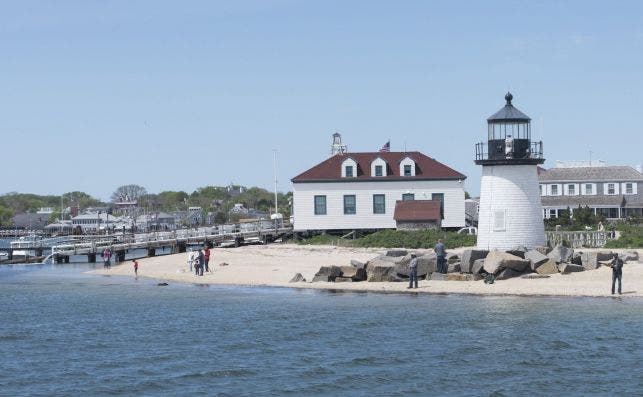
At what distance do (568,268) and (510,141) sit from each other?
6.93 m

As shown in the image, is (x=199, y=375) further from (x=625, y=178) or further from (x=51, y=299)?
(x=625, y=178)

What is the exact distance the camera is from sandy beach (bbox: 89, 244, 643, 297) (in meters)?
40.3

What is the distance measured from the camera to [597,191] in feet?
270

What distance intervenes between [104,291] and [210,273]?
6.76 meters

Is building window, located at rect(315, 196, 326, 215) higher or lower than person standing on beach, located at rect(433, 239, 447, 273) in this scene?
higher

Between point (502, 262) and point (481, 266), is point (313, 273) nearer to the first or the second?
point (481, 266)

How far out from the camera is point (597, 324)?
106 ft

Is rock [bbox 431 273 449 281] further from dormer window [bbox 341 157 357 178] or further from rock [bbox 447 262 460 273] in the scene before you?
dormer window [bbox 341 157 357 178]

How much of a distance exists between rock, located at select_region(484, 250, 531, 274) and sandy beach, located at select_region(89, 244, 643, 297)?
2.31 ft

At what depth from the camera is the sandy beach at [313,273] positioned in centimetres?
4034

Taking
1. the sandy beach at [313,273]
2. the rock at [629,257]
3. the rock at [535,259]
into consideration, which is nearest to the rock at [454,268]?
the sandy beach at [313,273]

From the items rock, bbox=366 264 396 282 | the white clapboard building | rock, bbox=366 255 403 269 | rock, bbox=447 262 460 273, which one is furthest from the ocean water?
the white clapboard building

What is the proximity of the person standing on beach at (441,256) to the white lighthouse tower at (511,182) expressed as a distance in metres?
4.36

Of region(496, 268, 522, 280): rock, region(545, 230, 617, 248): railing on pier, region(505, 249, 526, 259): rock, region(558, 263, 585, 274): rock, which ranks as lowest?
region(496, 268, 522, 280): rock
